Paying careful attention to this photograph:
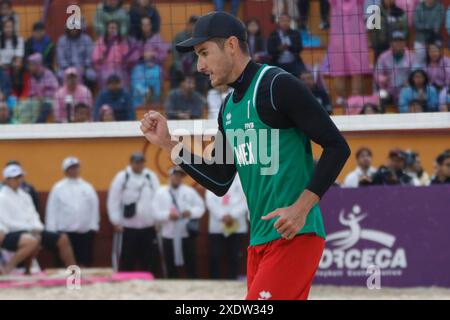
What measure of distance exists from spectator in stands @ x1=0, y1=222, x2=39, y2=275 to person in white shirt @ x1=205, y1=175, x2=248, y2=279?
226 cm

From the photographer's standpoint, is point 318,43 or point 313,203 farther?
point 318,43

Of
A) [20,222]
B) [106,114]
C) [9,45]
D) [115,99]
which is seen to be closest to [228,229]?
[115,99]

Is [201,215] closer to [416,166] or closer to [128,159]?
[128,159]

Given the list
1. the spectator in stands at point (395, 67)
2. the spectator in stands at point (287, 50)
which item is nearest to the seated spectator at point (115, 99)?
the spectator in stands at point (287, 50)

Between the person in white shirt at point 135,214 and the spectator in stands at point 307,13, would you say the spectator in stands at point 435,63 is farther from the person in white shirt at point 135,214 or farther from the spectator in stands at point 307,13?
the person in white shirt at point 135,214

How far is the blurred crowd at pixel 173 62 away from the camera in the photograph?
11.2 meters

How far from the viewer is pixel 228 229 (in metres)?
12.5

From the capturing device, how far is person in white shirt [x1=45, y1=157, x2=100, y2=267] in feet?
41.7

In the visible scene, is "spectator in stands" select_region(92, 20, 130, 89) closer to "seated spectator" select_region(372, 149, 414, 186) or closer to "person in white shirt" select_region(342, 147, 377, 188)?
"person in white shirt" select_region(342, 147, 377, 188)

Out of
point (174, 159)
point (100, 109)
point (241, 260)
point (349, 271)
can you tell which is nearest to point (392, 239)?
point (349, 271)

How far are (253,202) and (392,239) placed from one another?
699 centimetres

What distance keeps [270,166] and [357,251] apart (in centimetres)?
705

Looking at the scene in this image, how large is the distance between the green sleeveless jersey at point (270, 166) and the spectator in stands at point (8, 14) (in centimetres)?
981

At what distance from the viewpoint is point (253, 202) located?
188 inches
